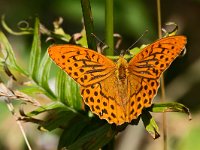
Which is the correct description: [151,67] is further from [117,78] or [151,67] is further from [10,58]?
[10,58]

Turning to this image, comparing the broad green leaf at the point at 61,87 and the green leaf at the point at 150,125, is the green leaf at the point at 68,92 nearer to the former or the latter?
the broad green leaf at the point at 61,87

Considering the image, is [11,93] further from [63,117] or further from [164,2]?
[164,2]

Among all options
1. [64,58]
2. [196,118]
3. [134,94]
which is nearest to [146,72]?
[134,94]

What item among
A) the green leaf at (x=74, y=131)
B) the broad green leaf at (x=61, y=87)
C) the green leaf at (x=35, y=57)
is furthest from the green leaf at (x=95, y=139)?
the green leaf at (x=35, y=57)

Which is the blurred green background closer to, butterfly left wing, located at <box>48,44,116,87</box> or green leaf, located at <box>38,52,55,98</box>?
green leaf, located at <box>38,52,55,98</box>

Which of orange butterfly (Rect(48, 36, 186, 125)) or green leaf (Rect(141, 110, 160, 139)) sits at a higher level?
orange butterfly (Rect(48, 36, 186, 125))

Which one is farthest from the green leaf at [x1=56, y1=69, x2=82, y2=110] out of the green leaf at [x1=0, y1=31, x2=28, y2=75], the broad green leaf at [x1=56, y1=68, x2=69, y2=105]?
the green leaf at [x1=0, y1=31, x2=28, y2=75]
